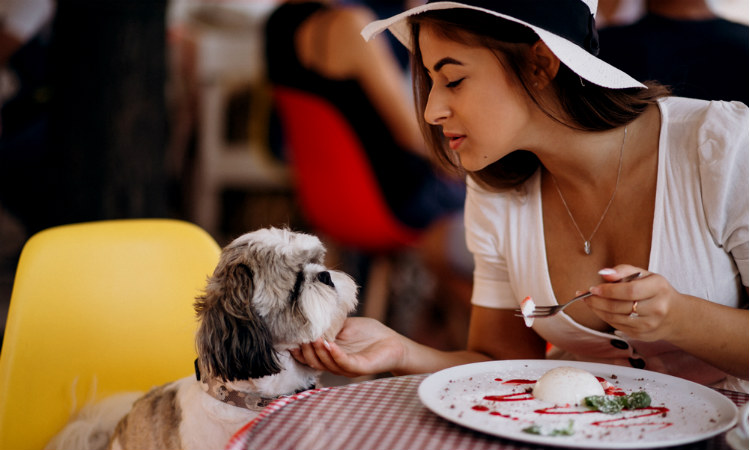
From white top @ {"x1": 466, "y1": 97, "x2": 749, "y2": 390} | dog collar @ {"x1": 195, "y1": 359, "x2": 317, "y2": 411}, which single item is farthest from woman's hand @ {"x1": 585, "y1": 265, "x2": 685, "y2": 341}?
dog collar @ {"x1": 195, "y1": 359, "x2": 317, "y2": 411}

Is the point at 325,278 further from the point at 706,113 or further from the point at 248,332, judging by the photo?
the point at 706,113

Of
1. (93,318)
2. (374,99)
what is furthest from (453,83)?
(374,99)

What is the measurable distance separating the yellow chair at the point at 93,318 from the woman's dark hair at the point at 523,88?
67 centimetres

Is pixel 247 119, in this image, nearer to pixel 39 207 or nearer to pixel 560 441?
pixel 39 207

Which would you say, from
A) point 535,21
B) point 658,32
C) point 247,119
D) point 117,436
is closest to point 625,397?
point 535,21

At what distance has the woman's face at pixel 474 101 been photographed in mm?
1391

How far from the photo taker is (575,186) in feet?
5.26

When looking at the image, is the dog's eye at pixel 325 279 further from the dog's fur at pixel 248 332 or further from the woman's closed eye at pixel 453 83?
the woman's closed eye at pixel 453 83

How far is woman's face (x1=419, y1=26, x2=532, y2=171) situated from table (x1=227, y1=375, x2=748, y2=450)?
49 cm

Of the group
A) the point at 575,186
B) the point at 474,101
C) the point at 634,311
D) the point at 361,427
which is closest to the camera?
the point at 361,427

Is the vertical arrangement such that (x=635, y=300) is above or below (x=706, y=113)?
below

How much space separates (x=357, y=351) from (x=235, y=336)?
0.27 metres

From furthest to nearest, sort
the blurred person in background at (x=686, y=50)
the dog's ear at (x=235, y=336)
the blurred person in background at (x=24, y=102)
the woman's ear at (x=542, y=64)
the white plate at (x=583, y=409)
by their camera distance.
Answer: the blurred person in background at (x=24, y=102) → the blurred person in background at (x=686, y=50) → the woman's ear at (x=542, y=64) → the dog's ear at (x=235, y=336) → the white plate at (x=583, y=409)

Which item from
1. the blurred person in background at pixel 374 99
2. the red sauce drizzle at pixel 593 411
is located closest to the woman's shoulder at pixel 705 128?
the red sauce drizzle at pixel 593 411
